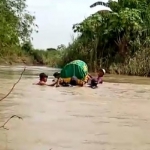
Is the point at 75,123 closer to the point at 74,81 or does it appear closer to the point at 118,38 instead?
the point at 74,81

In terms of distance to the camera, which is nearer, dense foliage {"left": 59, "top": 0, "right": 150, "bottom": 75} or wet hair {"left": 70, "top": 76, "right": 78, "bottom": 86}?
wet hair {"left": 70, "top": 76, "right": 78, "bottom": 86}

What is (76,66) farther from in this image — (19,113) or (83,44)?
(83,44)

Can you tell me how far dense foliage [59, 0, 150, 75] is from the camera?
27.3m

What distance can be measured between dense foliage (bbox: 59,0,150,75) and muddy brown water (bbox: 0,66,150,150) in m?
14.4

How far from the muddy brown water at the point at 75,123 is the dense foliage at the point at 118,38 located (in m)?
14.4

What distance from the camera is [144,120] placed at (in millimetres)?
8633

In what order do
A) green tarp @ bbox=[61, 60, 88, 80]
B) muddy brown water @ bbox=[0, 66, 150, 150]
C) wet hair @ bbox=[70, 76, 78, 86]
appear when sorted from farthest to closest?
green tarp @ bbox=[61, 60, 88, 80]
wet hair @ bbox=[70, 76, 78, 86]
muddy brown water @ bbox=[0, 66, 150, 150]

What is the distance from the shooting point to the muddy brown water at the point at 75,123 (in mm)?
6223

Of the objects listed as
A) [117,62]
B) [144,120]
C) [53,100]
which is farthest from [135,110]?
[117,62]

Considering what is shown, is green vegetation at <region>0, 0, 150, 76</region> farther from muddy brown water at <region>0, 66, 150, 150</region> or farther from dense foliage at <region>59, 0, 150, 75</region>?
muddy brown water at <region>0, 66, 150, 150</region>

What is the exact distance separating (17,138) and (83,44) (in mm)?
24731

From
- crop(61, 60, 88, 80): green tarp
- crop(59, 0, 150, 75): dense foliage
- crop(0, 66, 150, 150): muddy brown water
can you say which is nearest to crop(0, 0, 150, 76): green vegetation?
crop(59, 0, 150, 75): dense foliage

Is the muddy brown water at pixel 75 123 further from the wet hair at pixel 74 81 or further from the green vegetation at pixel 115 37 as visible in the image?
the green vegetation at pixel 115 37

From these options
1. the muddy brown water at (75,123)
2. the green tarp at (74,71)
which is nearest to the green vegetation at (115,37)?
the green tarp at (74,71)
